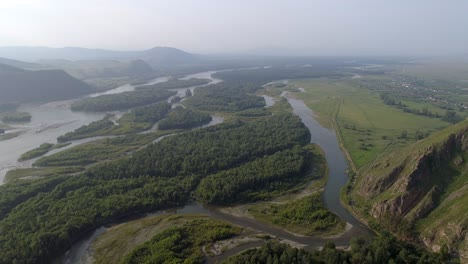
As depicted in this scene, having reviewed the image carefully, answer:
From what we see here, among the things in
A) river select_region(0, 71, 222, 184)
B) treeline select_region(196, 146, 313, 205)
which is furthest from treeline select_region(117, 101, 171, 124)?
treeline select_region(196, 146, 313, 205)

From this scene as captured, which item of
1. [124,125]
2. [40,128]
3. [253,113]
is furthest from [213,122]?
[40,128]

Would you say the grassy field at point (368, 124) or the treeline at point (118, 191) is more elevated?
the treeline at point (118, 191)

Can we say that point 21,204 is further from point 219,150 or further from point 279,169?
point 279,169

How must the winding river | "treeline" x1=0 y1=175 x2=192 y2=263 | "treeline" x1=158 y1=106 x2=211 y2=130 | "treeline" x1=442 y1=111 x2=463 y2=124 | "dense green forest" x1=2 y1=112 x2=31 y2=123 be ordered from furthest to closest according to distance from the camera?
"dense green forest" x1=2 y1=112 x2=31 y2=123
"treeline" x1=442 y1=111 x2=463 y2=124
"treeline" x1=158 y1=106 x2=211 y2=130
the winding river
"treeline" x1=0 y1=175 x2=192 y2=263

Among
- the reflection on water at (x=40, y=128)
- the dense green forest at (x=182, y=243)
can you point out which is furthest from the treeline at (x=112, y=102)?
the dense green forest at (x=182, y=243)

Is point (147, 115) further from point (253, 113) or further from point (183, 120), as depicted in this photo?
point (253, 113)

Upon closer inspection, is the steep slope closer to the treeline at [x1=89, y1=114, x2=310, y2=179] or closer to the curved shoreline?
the curved shoreline

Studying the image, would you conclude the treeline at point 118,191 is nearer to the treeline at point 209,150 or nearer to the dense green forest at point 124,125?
the treeline at point 209,150

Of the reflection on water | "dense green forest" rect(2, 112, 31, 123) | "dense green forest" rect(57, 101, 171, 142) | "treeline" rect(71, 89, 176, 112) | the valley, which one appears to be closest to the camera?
the valley
